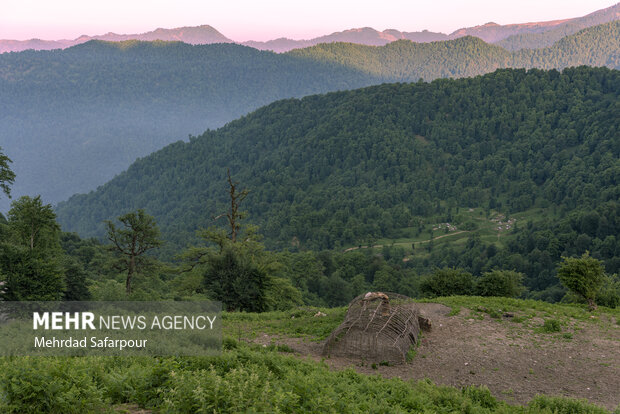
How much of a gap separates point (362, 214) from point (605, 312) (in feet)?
422

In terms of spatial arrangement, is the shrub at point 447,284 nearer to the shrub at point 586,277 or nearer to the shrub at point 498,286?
the shrub at point 498,286

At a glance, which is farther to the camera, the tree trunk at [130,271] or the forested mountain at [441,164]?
the forested mountain at [441,164]

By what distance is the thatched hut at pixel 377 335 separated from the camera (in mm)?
16219

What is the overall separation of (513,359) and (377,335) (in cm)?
514

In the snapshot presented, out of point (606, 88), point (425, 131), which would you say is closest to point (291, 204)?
point (425, 131)

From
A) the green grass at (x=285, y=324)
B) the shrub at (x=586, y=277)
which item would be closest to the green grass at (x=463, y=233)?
the shrub at (x=586, y=277)

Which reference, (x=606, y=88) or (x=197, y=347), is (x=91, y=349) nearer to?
(x=197, y=347)

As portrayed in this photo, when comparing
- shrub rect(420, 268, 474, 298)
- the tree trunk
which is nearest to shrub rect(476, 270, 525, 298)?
shrub rect(420, 268, 474, 298)

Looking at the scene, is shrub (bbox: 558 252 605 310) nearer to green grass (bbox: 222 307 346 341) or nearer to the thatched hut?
the thatched hut

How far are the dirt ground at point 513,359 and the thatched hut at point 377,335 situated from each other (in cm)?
44

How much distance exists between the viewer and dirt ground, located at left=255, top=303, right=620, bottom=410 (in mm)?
14352

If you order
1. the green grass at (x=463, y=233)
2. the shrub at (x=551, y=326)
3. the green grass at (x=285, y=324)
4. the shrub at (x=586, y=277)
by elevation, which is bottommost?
the green grass at (x=463, y=233)

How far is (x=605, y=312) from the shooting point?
863 inches

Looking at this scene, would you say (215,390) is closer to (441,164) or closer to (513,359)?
(513,359)
